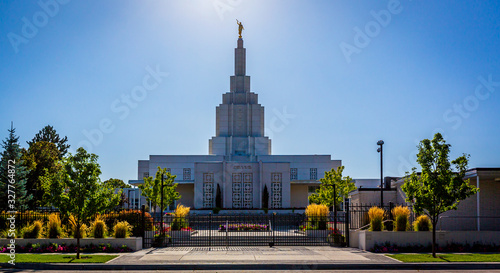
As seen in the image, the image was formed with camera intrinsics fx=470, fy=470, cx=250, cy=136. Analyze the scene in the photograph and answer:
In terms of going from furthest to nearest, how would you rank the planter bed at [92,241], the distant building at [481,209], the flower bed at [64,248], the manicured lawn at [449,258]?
the distant building at [481,209], the planter bed at [92,241], the flower bed at [64,248], the manicured lawn at [449,258]

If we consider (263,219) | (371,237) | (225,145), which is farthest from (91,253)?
(225,145)

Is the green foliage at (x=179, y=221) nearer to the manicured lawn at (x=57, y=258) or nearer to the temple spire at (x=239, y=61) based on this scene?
the manicured lawn at (x=57, y=258)

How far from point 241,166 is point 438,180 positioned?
1357 inches

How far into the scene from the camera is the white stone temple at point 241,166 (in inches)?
2007

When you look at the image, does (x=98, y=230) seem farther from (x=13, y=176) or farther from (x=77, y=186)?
(x=13, y=176)

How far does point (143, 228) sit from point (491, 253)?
15.1 metres

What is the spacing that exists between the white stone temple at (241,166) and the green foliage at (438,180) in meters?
32.7

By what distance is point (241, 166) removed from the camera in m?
51.5

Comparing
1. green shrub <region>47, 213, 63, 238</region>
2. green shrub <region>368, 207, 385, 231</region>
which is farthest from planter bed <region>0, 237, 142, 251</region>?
green shrub <region>368, 207, 385, 231</region>

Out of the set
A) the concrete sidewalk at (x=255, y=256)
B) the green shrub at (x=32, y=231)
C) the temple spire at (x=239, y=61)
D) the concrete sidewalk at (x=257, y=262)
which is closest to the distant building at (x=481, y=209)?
the concrete sidewalk at (x=255, y=256)

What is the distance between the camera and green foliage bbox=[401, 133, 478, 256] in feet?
59.2

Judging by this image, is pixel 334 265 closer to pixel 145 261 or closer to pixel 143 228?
pixel 145 261

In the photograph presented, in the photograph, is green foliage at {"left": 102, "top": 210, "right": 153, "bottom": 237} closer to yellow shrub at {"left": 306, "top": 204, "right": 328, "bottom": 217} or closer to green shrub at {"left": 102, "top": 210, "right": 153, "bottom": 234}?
green shrub at {"left": 102, "top": 210, "right": 153, "bottom": 234}

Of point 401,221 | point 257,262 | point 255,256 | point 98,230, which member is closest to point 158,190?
point 98,230
